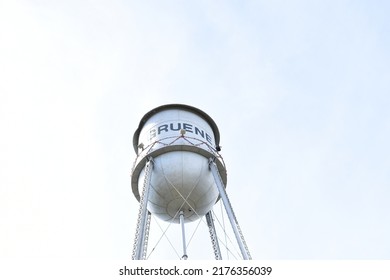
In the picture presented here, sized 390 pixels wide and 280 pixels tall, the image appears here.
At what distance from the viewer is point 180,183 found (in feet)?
52.0

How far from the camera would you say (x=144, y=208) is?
578 inches

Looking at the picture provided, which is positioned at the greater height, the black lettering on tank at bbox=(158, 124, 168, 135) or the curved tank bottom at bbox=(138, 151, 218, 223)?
the black lettering on tank at bbox=(158, 124, 168, 135)

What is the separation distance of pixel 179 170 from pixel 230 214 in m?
2.33

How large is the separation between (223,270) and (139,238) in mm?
3602

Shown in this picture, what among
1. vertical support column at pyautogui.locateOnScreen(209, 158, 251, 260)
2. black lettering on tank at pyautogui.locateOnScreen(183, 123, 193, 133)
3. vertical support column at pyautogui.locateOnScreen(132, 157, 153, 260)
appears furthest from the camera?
black lettering on tank at pyautogui.locateOnScreen(183, 123, 193, 133)

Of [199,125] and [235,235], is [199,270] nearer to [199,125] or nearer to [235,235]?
[235,235]

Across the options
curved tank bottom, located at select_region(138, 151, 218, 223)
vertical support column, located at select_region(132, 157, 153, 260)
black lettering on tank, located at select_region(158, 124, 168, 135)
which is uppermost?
black lettering on tank, located at select_region(158, 124, 168, 135)

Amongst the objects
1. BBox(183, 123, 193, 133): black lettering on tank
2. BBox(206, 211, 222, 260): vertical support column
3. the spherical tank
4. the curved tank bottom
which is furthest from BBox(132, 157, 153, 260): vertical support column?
BBox(206, 211, 222, 260): vertical support column

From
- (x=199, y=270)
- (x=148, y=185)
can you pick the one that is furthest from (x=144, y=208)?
(x=199, y=270)

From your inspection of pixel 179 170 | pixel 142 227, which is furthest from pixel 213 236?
pixel 142 227

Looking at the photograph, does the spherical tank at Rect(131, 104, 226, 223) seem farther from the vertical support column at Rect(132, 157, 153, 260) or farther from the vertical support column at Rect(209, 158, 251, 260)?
the vertical support column at Rect(132, 157, 153, 260)

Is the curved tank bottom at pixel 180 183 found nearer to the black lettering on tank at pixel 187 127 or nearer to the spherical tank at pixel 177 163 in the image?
the spherical tank at pixel 177 163

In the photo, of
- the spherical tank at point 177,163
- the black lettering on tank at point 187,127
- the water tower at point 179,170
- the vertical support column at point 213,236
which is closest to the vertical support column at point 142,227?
the water tower at point 179,170

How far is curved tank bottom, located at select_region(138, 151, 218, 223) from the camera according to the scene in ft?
51.9
